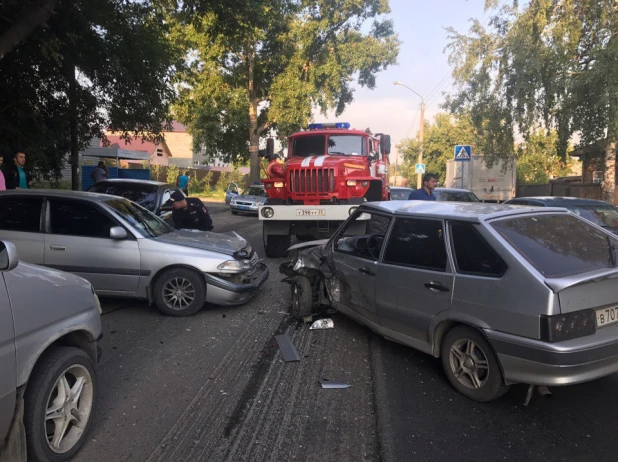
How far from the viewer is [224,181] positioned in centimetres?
4106

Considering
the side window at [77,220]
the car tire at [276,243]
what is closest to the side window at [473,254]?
the side window at [77,220]

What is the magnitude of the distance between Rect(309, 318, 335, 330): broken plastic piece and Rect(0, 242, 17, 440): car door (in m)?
3.56

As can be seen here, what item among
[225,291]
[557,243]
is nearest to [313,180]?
[225,291]

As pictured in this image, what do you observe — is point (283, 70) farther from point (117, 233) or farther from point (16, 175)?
point (117, 233)

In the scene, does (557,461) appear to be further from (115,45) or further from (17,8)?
(115,45)

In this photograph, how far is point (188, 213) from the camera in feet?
27.0

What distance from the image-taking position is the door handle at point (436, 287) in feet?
12.5

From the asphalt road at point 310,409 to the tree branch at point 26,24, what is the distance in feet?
20.1

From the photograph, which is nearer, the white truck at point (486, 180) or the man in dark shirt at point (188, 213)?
the man in dark shirt at point (188, 213)

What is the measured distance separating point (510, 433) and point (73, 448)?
2872 millimetres

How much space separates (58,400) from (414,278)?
2787 mm

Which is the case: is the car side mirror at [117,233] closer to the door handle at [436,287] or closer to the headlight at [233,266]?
the headlight at [233,266]

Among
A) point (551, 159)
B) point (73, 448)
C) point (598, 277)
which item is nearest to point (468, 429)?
point (598, 277)

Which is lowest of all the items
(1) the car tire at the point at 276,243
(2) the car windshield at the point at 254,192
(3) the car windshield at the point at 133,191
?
(1) the car tire at the point at 276,243
